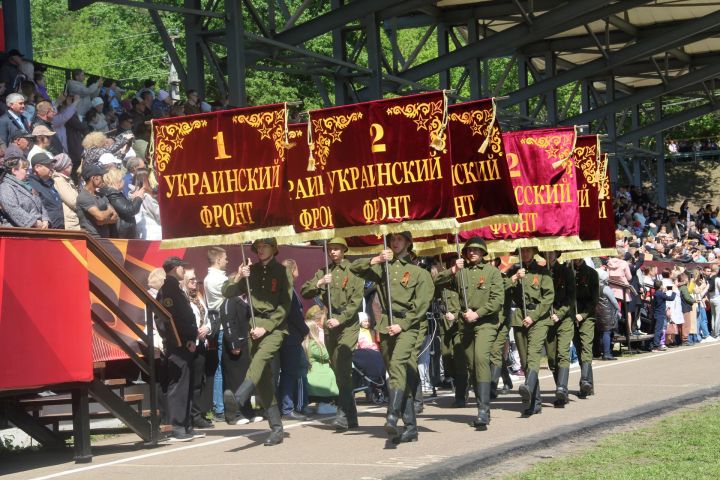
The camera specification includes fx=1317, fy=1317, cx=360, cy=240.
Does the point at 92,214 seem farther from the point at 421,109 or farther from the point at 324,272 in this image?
the point at 421,109

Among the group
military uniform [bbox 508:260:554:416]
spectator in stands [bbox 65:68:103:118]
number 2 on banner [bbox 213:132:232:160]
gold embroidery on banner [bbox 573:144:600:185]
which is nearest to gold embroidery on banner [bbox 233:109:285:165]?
A: number 2 on banner [bbox 213:132:232:160]

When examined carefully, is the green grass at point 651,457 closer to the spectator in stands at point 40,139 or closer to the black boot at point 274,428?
the black boot at point 274,428

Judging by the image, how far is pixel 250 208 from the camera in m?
13.3

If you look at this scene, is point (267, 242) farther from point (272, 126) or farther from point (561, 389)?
point (561, 389)

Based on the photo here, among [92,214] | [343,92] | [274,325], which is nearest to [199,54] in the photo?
[343,92]

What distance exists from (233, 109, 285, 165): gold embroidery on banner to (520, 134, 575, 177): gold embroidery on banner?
3.90 meters

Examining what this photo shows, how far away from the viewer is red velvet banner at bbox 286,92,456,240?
1296 centimetres

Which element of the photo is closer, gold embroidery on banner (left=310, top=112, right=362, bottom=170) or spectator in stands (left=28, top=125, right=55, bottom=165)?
gold embroidery on banner (left=310, top=112, right=362, bottom=170)

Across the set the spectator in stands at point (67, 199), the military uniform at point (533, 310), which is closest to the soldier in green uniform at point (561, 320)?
the military uniform at point (533, 310)

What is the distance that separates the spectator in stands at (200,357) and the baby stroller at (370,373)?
2.15 meters

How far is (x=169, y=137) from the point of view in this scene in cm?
1367

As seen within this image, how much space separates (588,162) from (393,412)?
6.43 meters

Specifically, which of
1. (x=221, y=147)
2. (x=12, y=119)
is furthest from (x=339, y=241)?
(x=12, y=119)

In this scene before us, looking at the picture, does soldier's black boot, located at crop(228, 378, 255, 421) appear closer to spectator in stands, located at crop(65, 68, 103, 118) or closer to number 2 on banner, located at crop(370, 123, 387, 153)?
number 2 on banner, located at crop(370, 123, 387, 153)
